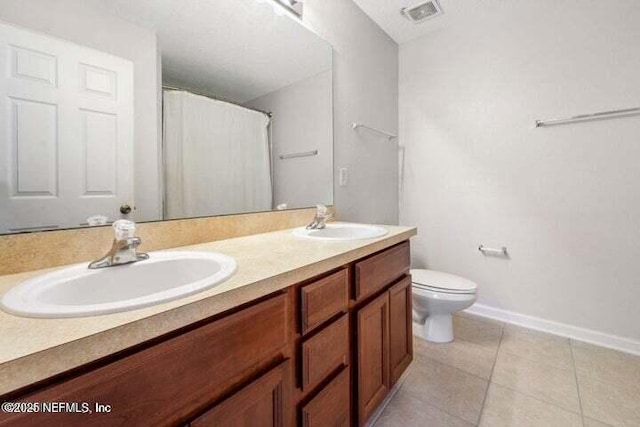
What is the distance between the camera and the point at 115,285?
71cm

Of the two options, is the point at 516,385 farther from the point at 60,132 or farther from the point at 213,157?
the point at 60,132

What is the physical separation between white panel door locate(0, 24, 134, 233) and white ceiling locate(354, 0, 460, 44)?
1.69 metres

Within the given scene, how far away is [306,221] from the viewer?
1.58 meters

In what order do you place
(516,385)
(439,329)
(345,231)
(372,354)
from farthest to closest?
(439,329)
(345,231)
(516,385)
(372,354)

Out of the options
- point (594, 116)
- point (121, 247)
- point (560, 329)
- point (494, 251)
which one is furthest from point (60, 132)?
point (560, 329)

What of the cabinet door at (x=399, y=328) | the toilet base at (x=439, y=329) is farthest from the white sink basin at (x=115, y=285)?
the toilet base at (x=439, y=329)

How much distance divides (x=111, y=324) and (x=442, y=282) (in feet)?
5.54

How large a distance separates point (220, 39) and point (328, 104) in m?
0.70

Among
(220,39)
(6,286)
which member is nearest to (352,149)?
(220,39)

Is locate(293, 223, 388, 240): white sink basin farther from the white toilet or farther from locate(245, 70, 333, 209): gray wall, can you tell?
the white toilet

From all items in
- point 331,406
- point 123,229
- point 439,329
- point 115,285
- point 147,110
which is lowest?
point 439,329

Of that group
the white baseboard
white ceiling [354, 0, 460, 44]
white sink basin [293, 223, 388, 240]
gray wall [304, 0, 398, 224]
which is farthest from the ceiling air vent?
the white baseboard

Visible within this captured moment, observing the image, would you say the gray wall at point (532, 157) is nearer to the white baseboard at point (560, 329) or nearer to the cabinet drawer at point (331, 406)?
the white baseboard at point (560, 329)

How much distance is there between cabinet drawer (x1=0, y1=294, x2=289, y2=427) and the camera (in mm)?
376
